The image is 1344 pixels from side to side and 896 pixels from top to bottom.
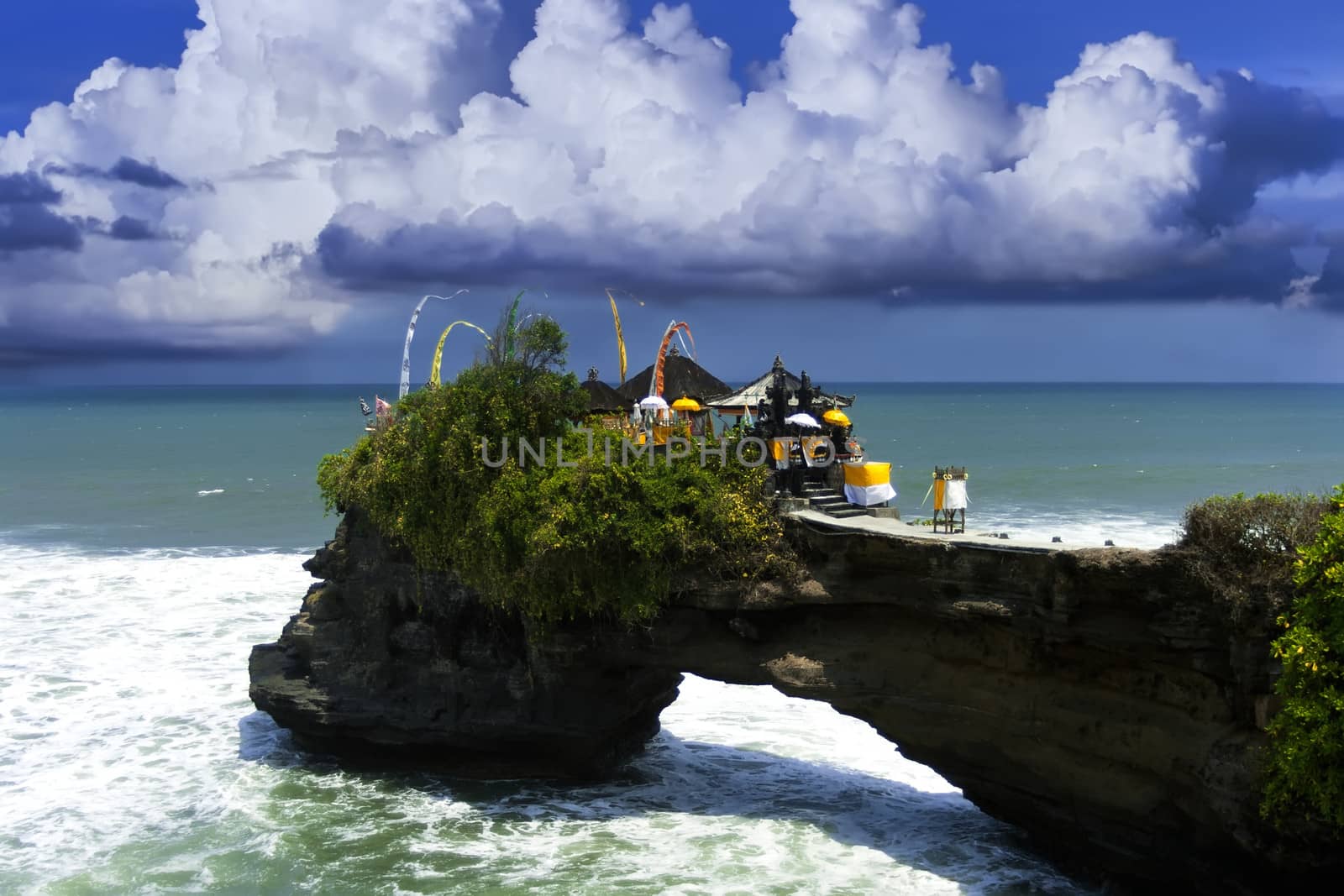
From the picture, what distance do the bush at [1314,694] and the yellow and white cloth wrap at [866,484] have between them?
6489 mm

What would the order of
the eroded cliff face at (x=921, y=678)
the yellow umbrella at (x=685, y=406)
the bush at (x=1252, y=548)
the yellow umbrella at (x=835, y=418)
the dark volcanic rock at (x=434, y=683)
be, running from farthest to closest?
the yellow umbrella at (x=685, y=406), the yellow umbrella at (x=835, y=418), the dark volcanic rock at (x=434, y=683), the eroded cliff face at (x=921, y=678), the bush at (x=1252, y=548)

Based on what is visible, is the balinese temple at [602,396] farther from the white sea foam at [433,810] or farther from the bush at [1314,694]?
the bush at [1314,694]

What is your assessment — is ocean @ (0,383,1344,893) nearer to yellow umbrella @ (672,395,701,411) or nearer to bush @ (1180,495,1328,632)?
bush @ (1180,495,1328,632)

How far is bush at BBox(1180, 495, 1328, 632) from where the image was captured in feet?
40.0

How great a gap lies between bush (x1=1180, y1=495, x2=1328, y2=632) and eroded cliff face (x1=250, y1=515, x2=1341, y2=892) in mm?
312

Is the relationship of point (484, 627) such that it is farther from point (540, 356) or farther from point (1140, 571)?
point (1140, 571)

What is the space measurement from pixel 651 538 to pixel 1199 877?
26.3 feet

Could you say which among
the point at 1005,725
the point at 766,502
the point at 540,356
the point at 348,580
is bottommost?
the point at 1005,725

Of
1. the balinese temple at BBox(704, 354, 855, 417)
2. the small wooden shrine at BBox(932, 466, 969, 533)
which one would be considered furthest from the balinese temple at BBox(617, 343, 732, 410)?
the small wooden shrine at BBox(932, 466, 969, 533)

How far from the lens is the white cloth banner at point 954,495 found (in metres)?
15.5

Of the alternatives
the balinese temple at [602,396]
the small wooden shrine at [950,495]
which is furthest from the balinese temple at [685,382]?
the small wooden shrine at [950,495]

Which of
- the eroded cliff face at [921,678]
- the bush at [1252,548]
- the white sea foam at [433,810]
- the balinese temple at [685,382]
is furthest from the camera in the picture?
the balinese temple at [685,382]

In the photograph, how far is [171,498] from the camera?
49.8 metres

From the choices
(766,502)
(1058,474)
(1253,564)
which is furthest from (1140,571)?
(1058,474)
